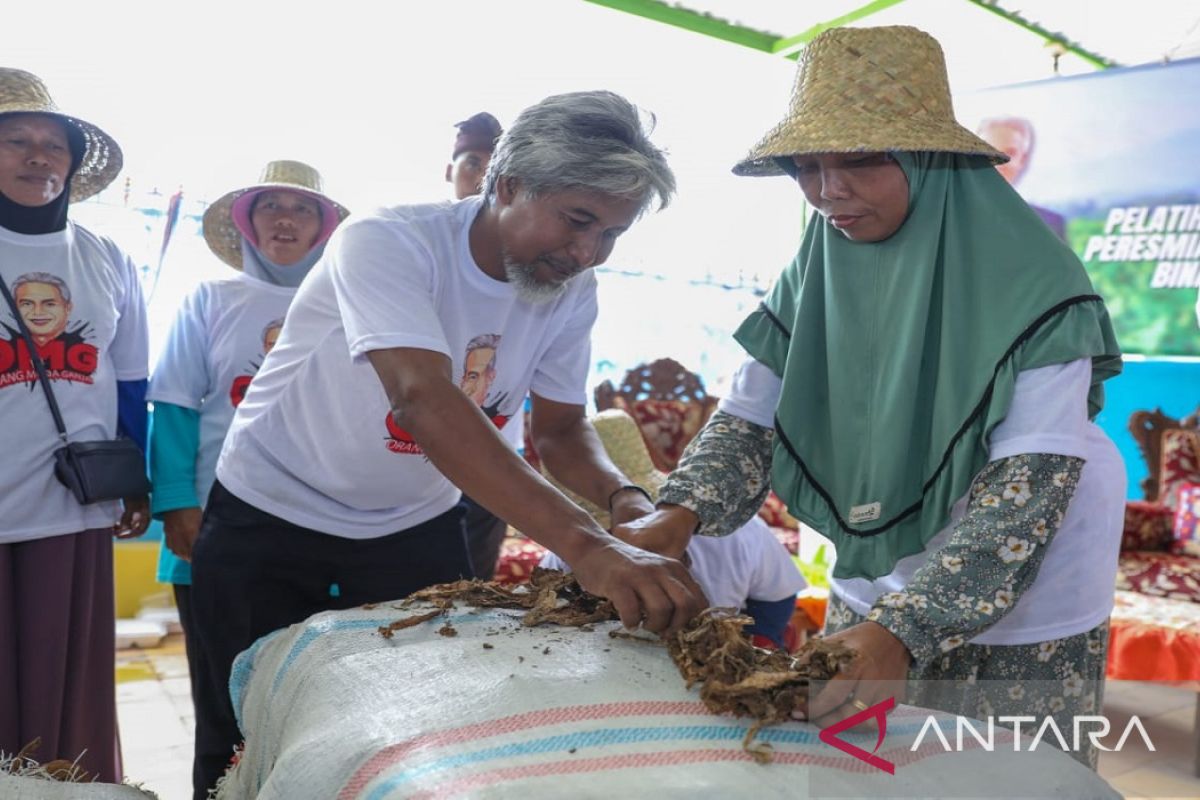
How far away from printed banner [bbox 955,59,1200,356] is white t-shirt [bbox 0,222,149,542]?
4.71m

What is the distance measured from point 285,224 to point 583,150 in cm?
158

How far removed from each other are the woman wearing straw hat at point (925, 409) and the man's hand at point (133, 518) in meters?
1.64

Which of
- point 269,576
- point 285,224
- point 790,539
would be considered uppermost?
point 285,224

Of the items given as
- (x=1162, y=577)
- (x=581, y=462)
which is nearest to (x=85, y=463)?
(x=581, y=462)

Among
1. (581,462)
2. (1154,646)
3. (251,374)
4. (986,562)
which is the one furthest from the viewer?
(1154,646)

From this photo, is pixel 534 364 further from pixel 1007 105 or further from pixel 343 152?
pixel 1007 105

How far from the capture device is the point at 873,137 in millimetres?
1325

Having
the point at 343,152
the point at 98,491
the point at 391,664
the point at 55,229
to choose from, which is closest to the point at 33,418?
the point at 98,491

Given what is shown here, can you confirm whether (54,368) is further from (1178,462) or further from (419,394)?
(1178,462)

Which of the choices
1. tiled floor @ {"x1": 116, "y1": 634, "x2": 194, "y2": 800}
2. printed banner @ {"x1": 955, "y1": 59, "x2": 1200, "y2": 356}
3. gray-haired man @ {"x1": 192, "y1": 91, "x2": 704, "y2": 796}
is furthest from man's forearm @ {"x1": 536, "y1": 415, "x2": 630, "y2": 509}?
printed banner @ {"x1": 955, "y1": 59, "x2": 1200, "y2": 356}

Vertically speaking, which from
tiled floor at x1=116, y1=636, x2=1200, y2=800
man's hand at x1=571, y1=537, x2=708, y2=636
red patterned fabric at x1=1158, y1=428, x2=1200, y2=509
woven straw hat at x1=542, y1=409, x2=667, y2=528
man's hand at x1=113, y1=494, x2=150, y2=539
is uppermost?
man's hand at x1=571, y1=537, x2=708, y2=636

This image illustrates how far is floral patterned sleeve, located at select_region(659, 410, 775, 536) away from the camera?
5.07 feet

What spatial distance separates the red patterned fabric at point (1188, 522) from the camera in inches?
191

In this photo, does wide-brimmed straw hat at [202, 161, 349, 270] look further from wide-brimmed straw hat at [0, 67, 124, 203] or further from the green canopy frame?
the green canopy frame
